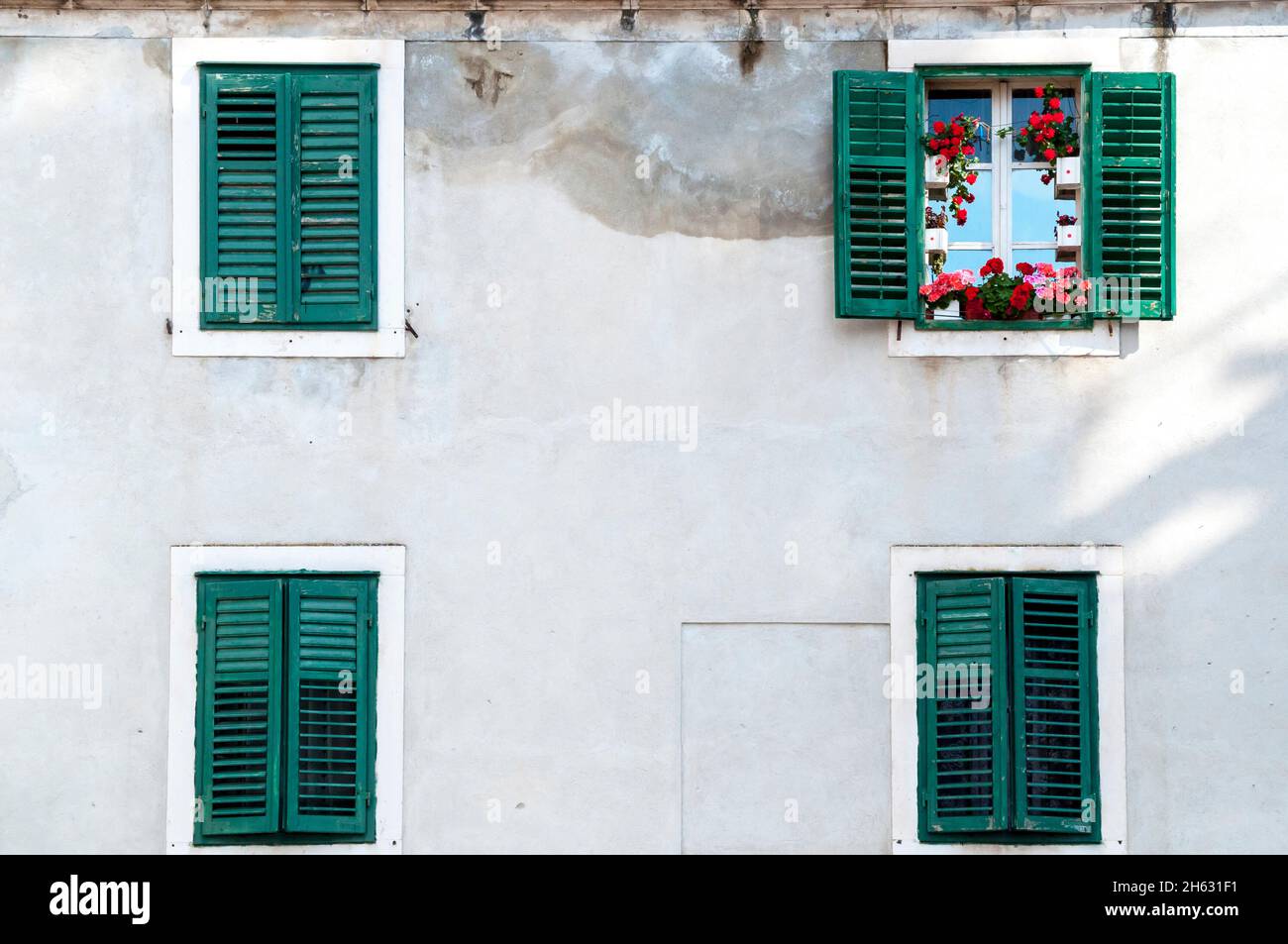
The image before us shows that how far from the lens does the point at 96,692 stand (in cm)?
898

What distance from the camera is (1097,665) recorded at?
8.98 metres

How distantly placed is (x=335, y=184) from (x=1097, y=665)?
15.5 feet

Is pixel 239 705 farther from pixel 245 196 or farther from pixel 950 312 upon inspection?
pixel 950 312

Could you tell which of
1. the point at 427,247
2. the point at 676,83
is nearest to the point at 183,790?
the point at 427,247

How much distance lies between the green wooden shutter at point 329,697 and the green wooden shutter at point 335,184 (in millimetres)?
1603

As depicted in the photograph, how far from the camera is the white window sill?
9109mm

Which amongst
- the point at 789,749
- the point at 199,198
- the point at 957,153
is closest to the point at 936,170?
the point at 957,153

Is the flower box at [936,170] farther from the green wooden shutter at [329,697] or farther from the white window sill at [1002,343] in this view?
the green wooden shutter at [329,697]

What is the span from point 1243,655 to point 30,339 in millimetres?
6559

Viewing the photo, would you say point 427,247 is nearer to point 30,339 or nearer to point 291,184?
point 291,184

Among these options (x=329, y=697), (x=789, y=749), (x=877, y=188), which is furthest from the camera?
(x=877, y=188)

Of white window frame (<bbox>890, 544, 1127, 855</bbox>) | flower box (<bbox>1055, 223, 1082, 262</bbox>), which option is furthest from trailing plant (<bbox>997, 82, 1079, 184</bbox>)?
white window frame (<bbox>890, 544, 1127, 855</bbox>)

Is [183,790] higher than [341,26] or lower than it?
lower
